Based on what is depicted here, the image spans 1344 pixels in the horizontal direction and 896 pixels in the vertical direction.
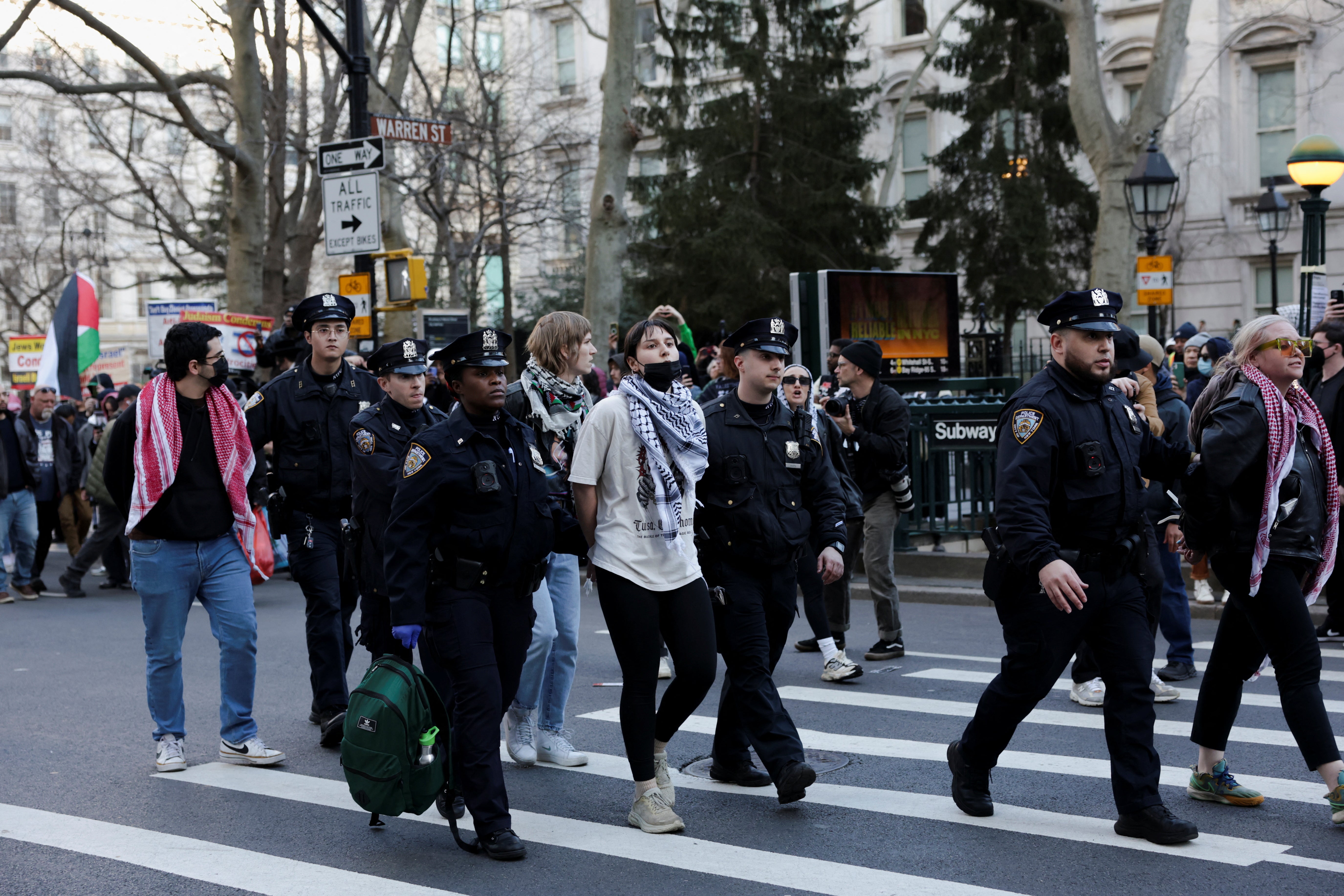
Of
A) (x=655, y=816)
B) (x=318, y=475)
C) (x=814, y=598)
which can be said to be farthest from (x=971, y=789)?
(x=318, y=475)

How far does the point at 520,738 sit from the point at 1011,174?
28.1 meters

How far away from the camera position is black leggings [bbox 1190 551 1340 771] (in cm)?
546

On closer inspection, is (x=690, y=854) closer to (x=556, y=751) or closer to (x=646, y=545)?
(x=646, y=545)

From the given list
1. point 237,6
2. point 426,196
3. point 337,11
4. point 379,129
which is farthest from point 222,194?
point 379,129

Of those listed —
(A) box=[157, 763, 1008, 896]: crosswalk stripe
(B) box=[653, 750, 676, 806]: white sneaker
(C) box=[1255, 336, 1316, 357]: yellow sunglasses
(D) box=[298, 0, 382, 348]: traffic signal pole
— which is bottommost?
(A) box=[157, 763, 1008, 896]: crosswalk stripe

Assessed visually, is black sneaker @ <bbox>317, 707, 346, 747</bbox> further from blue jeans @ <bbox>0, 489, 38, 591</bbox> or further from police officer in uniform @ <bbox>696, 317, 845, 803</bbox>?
blue jeans @ <bbox>0, 489, 38, 591</bbox>

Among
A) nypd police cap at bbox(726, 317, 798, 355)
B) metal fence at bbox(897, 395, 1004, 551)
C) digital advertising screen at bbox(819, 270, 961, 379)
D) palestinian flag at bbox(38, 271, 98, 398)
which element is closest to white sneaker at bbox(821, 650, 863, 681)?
nypd police cap at bbox(726, 317, 798, 355)

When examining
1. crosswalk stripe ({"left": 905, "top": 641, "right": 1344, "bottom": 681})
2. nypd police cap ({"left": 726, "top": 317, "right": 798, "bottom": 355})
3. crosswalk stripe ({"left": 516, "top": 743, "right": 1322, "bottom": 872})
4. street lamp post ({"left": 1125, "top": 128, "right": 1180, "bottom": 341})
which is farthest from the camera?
street lamp post ({"left": 1125, "top": 128, "right": 1180, "bottom": 341})

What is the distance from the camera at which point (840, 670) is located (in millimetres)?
8750

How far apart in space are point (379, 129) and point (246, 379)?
9.44 ft

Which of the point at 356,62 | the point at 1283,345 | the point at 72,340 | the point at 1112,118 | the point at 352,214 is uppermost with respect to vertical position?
the point at 1112,118

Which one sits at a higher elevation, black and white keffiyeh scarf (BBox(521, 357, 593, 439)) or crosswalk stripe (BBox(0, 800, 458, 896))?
black and white keffiyeh scarf (BBox(521, 357, 593, 439))

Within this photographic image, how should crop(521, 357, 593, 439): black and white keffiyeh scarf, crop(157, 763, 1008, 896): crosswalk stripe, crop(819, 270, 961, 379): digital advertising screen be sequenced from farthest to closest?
crop(819, 270, 961, 379): digital advertising screen < crop(521, 357, 593, 439): black and white keffiyeh scarf < crop(157, 763, 1008, 896): crosswalk stripe

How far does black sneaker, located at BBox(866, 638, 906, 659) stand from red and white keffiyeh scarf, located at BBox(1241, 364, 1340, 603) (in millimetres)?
3847
